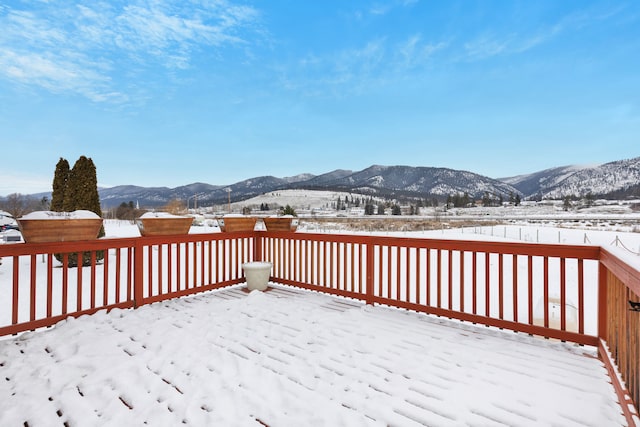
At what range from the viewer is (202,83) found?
14445 mm

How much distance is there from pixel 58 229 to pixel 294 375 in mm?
2761

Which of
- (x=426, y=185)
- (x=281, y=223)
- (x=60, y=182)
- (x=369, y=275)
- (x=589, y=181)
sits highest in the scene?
(x=589, y=181)

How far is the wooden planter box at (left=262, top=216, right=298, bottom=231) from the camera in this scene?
4867mm

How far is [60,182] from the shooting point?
407 inches

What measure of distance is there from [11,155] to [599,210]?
6597 cm

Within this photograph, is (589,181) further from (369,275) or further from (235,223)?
(235,223)

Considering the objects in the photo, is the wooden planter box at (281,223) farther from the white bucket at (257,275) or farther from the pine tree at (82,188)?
the pine tree at (82,188)

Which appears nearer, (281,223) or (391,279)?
(391,279)

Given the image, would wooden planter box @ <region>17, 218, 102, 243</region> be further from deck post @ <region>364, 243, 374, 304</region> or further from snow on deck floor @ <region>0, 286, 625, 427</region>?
deck post @ <region>364, 243, 374, 304</region>

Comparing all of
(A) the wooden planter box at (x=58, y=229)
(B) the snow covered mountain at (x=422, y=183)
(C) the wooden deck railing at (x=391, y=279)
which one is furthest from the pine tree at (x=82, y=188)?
(B) the snow covered mountain at (x=422, y=183)

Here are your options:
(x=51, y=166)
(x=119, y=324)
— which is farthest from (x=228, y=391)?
→ (x=51, y=166)

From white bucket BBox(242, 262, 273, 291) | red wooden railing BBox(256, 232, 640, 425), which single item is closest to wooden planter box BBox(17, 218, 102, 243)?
white bucket BBox(242, 262, 273, 291)

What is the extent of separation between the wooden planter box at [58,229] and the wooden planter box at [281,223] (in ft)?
7.37

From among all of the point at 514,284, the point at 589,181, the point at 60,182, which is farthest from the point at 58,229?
the point at 589,181
